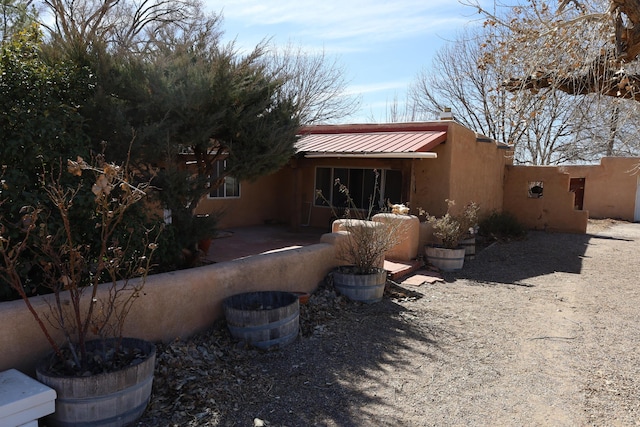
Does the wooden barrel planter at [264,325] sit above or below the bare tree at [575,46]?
below

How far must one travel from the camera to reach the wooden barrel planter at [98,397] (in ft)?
9.84

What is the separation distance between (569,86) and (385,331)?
4.18 meters

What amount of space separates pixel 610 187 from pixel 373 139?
577 inches

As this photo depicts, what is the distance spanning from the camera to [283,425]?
3.40 meters

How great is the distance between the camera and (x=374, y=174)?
13016mm

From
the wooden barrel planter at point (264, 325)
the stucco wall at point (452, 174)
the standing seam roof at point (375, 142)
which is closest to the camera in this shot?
the wooden barrel planter at point (264, 325)

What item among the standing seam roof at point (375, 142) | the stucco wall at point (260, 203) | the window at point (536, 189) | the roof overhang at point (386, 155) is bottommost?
the stucco wall at point (260, 203)

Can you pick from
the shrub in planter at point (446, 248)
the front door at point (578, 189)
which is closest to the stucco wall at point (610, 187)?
the front door at point (578, 189)

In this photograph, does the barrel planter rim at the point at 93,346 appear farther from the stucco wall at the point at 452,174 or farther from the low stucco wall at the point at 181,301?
the stucco wall at the point at 452,174

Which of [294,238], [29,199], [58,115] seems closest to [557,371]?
[29,199]

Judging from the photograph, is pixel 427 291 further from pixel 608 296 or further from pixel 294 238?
pixel 294 238

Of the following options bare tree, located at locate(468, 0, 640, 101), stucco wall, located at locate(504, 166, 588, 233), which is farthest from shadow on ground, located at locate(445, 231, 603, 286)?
bare tree, located at locate(468, 0, 640, 101)

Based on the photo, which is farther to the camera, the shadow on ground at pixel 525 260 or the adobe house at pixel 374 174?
the adobe house at pixel 374 174

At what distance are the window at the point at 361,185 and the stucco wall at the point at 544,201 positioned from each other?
6.58 meters
